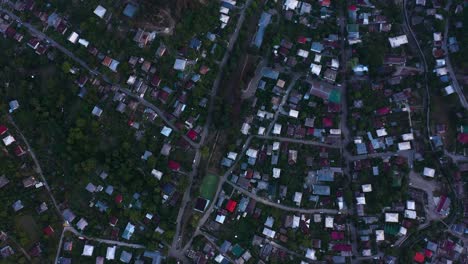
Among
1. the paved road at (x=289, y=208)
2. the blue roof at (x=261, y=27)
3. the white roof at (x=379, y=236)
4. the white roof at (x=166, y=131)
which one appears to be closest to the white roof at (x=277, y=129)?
the paved road at (x=289, y=208)

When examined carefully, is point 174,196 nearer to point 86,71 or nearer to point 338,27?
point 86,71

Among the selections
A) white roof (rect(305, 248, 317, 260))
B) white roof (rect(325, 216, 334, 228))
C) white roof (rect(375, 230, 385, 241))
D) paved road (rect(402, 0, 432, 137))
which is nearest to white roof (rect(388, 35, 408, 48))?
paved road (rect(402, 0, 432, 137))

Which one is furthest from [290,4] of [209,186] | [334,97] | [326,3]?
[209,186]

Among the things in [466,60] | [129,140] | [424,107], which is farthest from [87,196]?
[466,60]

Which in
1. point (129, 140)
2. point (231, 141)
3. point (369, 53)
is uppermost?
point (369, 53)

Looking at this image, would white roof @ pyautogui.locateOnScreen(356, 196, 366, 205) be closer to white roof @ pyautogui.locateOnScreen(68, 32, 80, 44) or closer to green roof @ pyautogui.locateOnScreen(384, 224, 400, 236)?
green roof @ pyautogui.locateOnScreen(384, 224, 400, 236)

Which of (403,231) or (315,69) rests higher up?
(315,69)

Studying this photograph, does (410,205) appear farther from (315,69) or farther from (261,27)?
(261,27)
